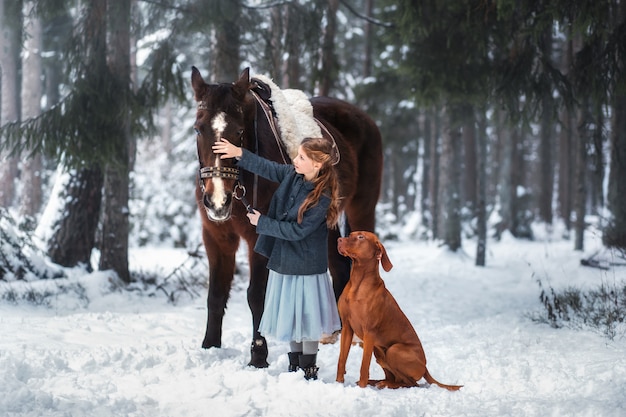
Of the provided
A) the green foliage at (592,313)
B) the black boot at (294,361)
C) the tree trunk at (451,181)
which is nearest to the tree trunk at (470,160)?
the tree trunk at (451,181)

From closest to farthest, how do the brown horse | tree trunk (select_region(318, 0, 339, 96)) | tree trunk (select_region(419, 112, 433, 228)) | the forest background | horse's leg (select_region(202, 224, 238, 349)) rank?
the brown horse < horse's leg (select_region(202, 224, 238, 349)) < the forest background < tree trunk (select_region(318, 0, 339, 96)) < tree trunk (select_region(419, 112, 433, 228))

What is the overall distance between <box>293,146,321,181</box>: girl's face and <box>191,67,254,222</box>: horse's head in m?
0.56

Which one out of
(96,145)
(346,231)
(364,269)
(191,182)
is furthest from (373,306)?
(191,182)

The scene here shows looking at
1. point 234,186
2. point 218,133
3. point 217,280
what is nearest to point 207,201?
point 234,186

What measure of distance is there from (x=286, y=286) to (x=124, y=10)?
5539 mm

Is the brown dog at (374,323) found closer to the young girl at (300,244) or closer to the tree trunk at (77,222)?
the young girl at (300,244)

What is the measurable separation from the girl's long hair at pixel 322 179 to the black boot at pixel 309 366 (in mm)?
1058

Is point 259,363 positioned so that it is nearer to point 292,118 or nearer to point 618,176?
point 292,118

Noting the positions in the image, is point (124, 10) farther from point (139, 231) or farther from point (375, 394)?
point (139, 231)

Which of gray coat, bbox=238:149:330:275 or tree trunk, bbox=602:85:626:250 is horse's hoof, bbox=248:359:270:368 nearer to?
gray coat, bbox=238:149:330:275

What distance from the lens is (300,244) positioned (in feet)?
15.1

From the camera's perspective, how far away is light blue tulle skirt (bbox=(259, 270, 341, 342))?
14.8ft

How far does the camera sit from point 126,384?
4.33 m

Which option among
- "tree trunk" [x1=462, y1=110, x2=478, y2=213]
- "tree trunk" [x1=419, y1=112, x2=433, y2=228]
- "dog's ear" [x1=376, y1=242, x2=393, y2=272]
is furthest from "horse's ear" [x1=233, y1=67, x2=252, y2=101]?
"tree trunk" [x1=419, y1=112, x2=433, y2=228]
